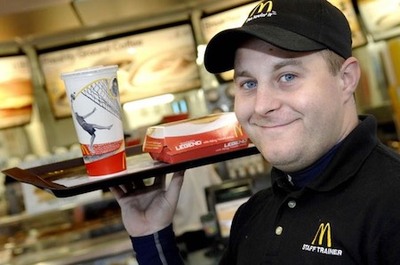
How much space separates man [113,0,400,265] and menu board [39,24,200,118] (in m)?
3.19

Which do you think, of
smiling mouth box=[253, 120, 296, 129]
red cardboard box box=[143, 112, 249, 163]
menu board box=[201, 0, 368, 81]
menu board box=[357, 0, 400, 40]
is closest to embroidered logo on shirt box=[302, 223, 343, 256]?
smiling mouth box=[253, 120, 296, 129]

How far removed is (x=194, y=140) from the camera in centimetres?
131

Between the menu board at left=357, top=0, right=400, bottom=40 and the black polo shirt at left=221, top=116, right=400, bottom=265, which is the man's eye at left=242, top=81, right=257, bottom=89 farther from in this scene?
the menu board at left=357, top=0, right=400, bottom=40

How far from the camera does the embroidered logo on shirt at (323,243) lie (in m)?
1.05

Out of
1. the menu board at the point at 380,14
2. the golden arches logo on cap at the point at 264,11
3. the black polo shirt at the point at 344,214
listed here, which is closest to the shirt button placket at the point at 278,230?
the black polo shirt at the point at 344,214

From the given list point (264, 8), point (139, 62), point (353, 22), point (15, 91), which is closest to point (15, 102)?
point (15, 91)

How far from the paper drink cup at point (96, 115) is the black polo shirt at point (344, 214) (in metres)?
0.40

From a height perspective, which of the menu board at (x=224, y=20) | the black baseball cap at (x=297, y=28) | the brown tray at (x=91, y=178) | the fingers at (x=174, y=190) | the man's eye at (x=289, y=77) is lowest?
the fingers at (x=174, y=190)

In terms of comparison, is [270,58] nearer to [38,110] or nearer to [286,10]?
[286,10]

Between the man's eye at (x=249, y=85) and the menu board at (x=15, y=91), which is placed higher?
the menu board at (x=15, y=91)

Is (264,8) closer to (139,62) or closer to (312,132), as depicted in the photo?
(312,132)

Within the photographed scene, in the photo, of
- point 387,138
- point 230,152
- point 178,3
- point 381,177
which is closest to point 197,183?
point 178,3

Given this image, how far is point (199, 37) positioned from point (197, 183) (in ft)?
4.74

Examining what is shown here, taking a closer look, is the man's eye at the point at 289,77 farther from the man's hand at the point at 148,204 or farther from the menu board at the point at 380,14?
the menu board at the point at 380,14
